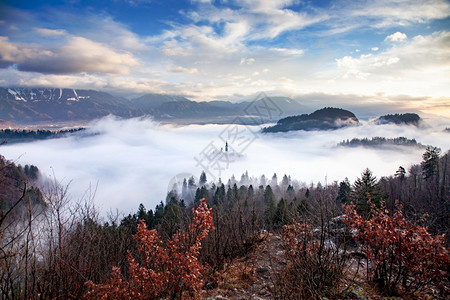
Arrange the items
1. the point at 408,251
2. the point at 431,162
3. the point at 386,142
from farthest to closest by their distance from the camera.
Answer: the point at 386,142, the point at 431,162, the point at 408,251

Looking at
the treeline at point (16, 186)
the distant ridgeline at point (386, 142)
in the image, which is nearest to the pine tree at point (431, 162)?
the treeline at point (16, 186)

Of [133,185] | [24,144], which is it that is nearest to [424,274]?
[133,185]

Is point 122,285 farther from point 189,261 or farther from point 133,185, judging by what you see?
point 133,185

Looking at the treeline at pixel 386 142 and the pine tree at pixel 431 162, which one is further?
the treeline at pixel 386 142

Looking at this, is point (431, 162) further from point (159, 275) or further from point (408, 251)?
point (159, 275)

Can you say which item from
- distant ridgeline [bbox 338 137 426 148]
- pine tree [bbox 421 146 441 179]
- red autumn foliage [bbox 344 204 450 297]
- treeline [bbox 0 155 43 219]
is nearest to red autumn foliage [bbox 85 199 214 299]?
treeline [bbox 0 155 43 219]

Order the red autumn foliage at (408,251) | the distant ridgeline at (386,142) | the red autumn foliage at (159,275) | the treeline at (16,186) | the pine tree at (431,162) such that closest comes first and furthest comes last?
the treeline at (16,186), the red autumn foliage at (408,251), the red autumn foliage at (159,275), the pine tree at (431,162), the distant ridgeline at (386,142)

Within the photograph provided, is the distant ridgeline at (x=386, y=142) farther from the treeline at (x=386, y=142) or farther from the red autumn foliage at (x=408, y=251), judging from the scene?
the red autumn foliage at (x=408, y=251)

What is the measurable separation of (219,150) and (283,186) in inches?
2752

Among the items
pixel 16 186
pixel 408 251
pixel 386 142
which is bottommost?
pixel 408 251

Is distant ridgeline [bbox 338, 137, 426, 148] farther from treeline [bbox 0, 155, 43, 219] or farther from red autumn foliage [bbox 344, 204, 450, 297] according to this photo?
treeline [bbox 0, 155, 43, 219]

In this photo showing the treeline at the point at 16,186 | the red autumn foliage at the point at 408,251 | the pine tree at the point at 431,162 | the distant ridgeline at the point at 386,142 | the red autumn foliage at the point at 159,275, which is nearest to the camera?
the treeline at the point at 16,186

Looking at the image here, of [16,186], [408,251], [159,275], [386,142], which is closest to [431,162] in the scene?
[408,251]

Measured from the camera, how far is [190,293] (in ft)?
26.5
